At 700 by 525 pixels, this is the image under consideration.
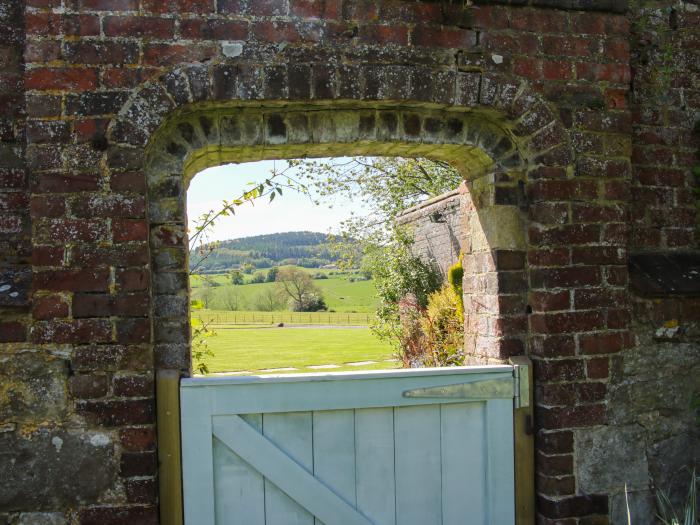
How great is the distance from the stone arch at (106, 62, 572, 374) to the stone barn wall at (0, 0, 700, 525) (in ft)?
0.03

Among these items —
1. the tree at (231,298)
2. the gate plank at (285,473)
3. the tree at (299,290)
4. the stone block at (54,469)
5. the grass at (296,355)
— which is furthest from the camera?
the tree at (299,290)

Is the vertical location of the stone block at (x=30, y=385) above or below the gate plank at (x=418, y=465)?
above

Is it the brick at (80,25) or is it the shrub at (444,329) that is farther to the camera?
the shrub at (444,329)

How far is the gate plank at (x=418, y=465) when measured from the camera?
2.95 meters

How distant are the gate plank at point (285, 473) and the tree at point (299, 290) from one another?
143ft

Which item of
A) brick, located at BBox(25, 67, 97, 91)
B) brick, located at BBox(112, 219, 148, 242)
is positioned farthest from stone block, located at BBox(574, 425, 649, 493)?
brick, located at BBox(25, 67, 97, 91)

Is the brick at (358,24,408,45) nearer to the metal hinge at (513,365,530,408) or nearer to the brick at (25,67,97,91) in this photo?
the brick at (25,67,97,91)

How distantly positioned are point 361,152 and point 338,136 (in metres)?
0.35

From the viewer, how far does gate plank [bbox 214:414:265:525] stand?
278 cm

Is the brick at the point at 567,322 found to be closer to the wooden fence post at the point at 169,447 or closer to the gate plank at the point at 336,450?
the gate plank at the point at 336,450

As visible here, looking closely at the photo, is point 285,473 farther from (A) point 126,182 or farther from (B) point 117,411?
(A) point 126,182

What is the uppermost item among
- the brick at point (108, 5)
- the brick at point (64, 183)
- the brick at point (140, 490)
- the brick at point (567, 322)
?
the brick at point (108, 5)

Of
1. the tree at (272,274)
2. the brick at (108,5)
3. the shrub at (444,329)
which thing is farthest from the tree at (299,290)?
the brick at (108,5)

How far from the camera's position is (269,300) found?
1827 inches
